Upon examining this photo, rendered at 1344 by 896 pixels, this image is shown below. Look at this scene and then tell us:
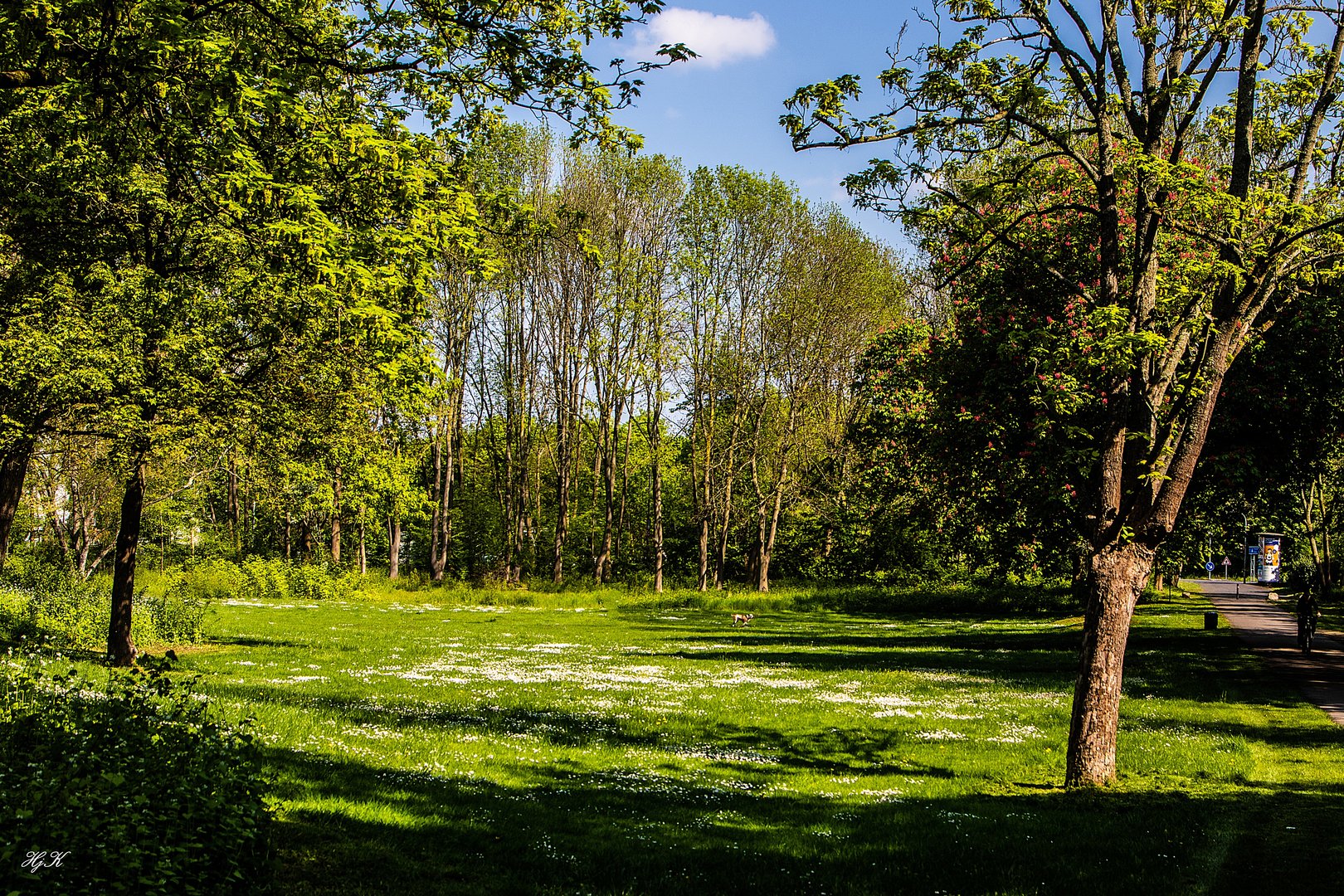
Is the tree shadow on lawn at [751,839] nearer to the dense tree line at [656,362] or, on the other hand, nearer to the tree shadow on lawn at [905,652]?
the tree shadow on lawn at [905,652]

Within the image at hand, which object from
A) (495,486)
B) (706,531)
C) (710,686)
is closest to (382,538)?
(495,486)

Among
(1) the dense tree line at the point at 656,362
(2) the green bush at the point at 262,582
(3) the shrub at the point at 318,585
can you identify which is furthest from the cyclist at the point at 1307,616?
(2) the green bush at the point at 262,582

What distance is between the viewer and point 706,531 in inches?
2224

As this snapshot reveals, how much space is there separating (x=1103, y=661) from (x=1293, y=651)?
2354 cm

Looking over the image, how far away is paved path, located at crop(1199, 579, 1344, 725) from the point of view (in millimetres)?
20547

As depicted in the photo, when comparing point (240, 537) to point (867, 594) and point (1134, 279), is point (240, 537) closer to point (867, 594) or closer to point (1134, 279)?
point (867, 594)

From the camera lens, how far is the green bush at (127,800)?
4.80 meters

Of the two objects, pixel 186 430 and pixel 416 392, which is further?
pixel 186 430

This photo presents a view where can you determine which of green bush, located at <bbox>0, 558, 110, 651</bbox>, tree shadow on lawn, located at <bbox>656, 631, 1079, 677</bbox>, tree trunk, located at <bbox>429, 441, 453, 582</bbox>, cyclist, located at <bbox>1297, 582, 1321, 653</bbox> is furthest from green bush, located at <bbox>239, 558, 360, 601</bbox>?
cyclist, located at <bbox>1297, 582, 1321, 653</bbox>

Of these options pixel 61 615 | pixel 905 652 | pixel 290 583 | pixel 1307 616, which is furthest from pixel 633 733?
pixel 290 583

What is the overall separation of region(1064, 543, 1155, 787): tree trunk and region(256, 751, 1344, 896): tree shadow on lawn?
520 mm

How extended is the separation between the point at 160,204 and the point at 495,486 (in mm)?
56795

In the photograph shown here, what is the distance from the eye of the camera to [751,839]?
9023mm

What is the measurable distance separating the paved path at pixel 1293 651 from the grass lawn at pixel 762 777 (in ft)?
2.79
